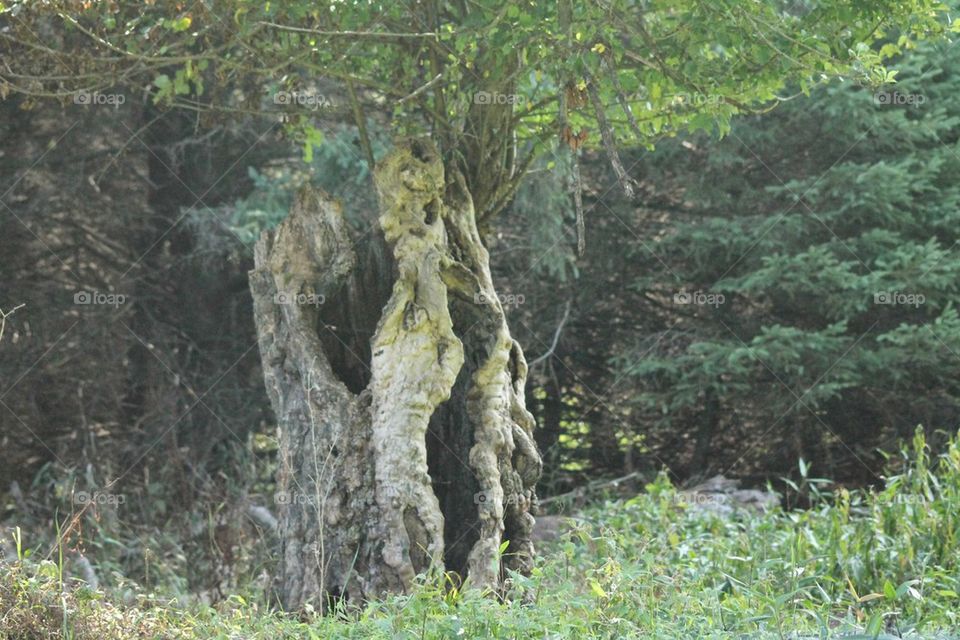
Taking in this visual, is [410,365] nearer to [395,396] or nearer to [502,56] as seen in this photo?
[395,396]

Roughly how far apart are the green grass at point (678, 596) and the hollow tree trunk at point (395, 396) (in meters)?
0.30

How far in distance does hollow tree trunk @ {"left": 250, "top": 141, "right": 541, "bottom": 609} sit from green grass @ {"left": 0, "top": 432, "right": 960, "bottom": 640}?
30 centimetres

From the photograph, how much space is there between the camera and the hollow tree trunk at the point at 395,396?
5.21m

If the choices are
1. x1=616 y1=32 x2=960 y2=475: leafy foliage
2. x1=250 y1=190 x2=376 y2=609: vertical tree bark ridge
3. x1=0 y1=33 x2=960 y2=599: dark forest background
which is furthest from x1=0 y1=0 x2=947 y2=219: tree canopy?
x1=616 y1=32 x2=960 y2=475: leafy foliage

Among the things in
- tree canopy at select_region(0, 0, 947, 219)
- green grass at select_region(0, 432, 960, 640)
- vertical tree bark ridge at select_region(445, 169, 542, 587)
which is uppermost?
tree canopy at select_region(0, 0, 947, 219)

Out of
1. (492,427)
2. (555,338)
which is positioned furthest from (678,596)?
(555,338)

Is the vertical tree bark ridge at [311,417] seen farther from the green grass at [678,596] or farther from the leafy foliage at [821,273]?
the leafy foliage at [821,273]

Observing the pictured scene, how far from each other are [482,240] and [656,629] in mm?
3031

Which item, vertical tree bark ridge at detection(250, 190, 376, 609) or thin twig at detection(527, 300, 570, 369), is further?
thin twig at detection(527, 300, 570, 369)

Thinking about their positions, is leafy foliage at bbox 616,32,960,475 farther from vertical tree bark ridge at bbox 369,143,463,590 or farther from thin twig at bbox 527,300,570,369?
vertical tree bark ridge at bbox 369,143,463,590

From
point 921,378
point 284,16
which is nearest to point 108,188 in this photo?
point 284,16

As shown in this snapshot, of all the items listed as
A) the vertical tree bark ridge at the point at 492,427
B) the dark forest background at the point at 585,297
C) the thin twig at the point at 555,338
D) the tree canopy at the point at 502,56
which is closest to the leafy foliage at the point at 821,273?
the dark forest background at the point at 585,297

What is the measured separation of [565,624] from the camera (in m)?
3.86

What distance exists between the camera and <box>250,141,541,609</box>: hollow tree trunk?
17.1ft
